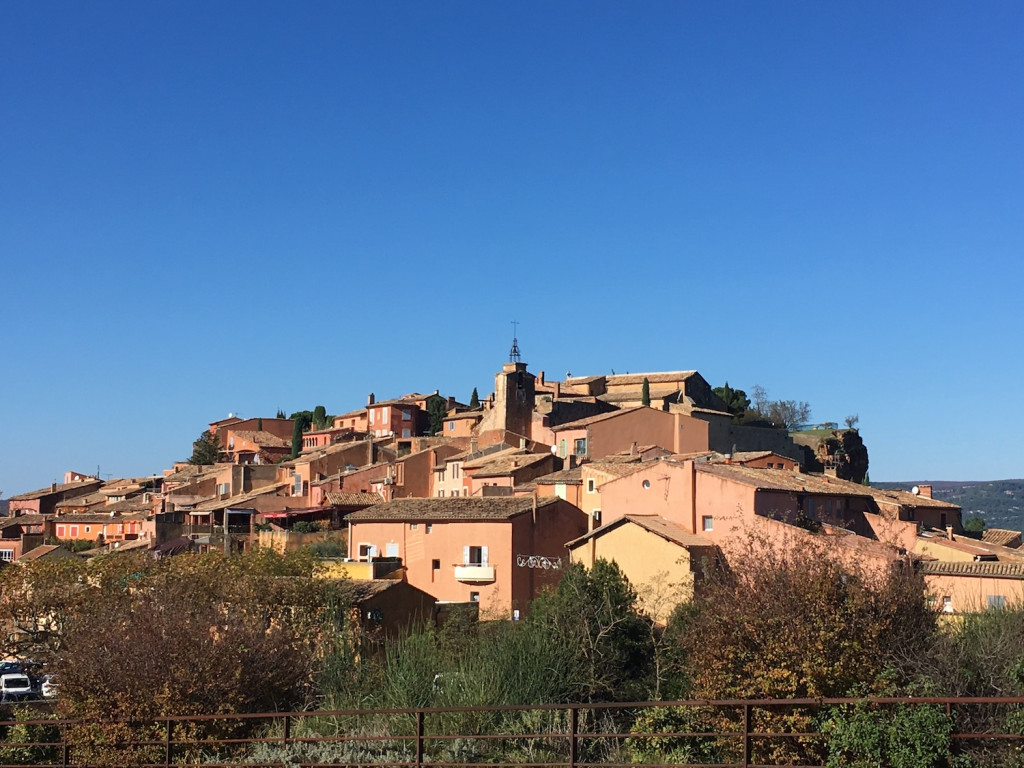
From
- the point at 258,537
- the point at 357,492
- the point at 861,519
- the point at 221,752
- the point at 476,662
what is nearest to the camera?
the point at 221,752

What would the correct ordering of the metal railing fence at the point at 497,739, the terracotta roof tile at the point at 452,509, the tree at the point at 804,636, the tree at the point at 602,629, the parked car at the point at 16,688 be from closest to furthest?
the metal railing fence at the point at 497,739 → the tree at the point at 804,636 → the tree at the point at 602,629 → the parked car at the point at 16,688 → the terracotta roof tile at the point at 452,509

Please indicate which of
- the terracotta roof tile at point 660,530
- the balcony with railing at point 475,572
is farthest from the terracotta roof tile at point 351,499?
the terracotta roof tile at point 660,530

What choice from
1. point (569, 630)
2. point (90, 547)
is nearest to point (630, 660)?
point (569, 630)

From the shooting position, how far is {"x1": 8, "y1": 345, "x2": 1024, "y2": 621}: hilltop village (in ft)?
112

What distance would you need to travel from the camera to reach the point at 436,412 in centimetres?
8075

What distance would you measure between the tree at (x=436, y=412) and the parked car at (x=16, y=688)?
47116 millimetres

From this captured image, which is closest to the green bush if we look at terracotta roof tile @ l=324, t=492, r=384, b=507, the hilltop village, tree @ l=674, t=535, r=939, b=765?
tree @ l=674, t=535, r=939, b=765

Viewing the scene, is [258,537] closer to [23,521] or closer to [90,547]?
[90,547]

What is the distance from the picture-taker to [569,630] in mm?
25078

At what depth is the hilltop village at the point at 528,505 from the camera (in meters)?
34.1

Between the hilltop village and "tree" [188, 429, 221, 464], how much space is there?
2.89ft

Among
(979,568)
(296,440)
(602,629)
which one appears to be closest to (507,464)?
(979,568)

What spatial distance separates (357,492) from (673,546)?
25.8 meters

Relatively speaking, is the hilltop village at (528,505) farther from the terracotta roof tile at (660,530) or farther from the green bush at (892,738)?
the green bush at (892,738)
